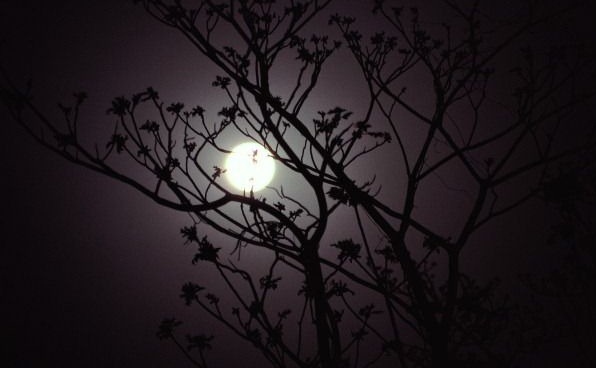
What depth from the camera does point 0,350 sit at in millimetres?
11695

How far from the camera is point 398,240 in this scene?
2.19 m

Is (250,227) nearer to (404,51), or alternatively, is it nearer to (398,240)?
(398,240)

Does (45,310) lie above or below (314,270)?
above

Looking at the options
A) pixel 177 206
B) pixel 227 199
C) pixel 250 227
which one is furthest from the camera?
pixel 250 227

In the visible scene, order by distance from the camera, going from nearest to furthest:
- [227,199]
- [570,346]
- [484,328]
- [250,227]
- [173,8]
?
[227,199] → [250,227] → [173,8] → [484,328] → [570,346]

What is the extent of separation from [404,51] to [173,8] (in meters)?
1.99

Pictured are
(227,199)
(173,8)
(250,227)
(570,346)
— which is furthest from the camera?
(570,346)

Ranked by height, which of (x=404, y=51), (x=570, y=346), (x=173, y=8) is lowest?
(x=173, y=8)

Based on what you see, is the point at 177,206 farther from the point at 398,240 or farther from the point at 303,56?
the point at 303,56

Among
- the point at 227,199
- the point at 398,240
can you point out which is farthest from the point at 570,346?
the point at 227,199

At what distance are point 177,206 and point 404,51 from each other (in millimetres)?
2456

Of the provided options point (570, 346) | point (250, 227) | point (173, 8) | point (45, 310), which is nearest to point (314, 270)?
point (250, 227)

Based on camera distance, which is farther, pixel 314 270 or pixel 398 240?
pixel 398 240

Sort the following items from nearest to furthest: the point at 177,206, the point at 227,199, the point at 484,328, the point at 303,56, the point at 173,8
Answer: the point at 177,206
the point at 227,199
the point at 173,8
the point at 303,56
the point at 484,328
